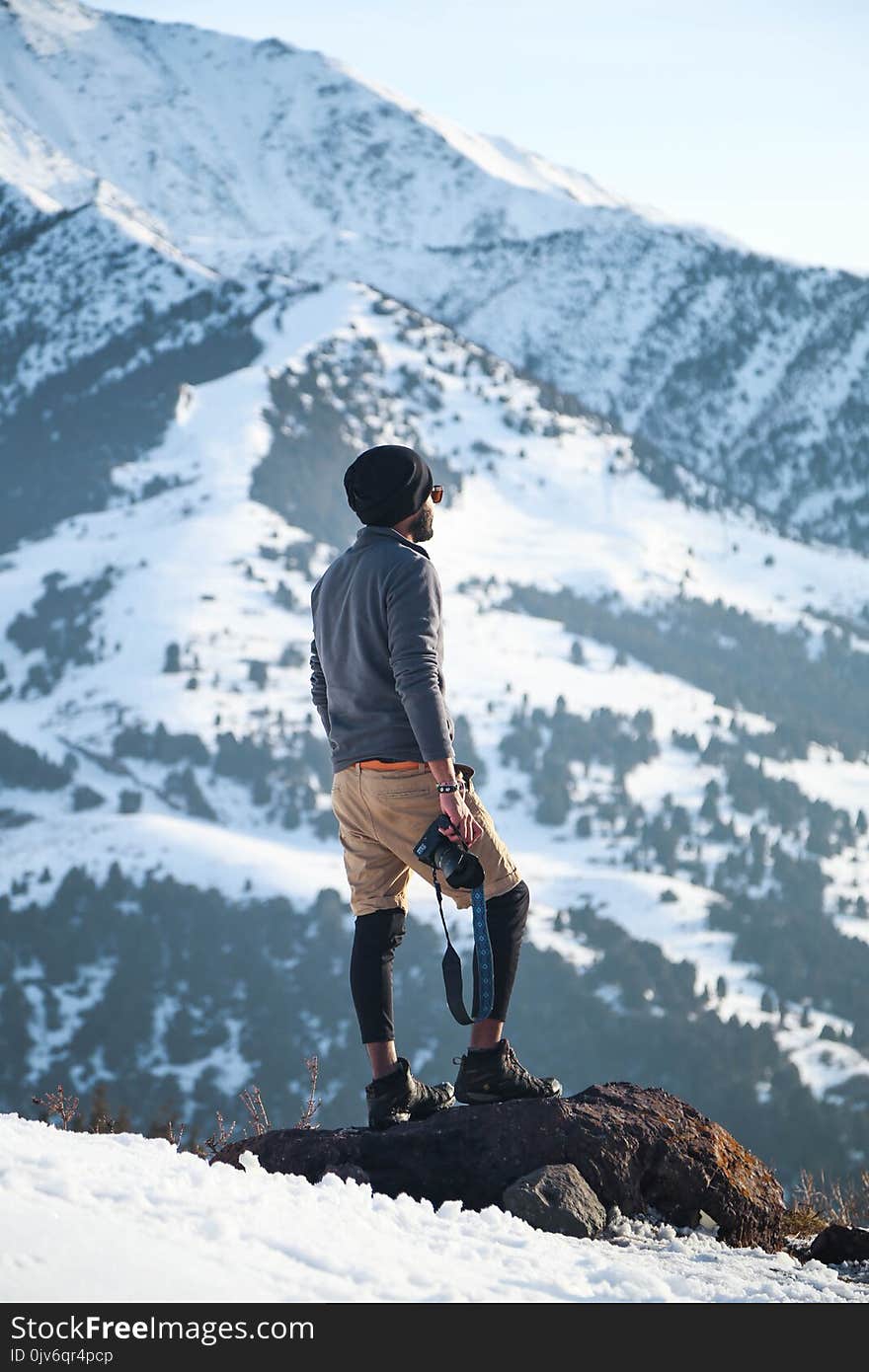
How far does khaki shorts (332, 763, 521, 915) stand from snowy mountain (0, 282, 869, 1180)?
363 feet

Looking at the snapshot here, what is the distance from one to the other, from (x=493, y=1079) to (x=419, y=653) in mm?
2229

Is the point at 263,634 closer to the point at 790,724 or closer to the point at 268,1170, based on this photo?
the point at 790,724

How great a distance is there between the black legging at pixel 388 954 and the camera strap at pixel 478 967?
4cm

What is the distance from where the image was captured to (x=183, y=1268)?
4.15m

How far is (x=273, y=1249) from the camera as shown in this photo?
455 centimetres

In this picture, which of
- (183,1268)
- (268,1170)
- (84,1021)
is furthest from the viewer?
(84,1021)

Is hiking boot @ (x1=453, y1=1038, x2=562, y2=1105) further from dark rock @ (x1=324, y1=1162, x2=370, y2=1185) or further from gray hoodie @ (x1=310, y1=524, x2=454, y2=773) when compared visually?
gray hoodie @ (x1=310, y1=524, x2=454, y2=773)

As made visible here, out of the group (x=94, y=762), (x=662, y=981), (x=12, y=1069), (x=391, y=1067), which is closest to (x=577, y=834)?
(x=662, y=981)

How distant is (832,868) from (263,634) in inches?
2671

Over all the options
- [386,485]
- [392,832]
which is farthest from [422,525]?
[392,832]

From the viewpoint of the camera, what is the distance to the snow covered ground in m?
4.06

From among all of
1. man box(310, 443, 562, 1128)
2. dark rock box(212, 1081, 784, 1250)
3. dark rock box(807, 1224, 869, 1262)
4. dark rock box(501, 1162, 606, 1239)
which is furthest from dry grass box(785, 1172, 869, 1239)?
man box(310, 443, 562, 1128)

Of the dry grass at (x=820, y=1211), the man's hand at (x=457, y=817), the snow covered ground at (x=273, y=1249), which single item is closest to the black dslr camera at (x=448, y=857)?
the man's hand at (x=457, y=817)

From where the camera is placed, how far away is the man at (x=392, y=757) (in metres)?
6.42
